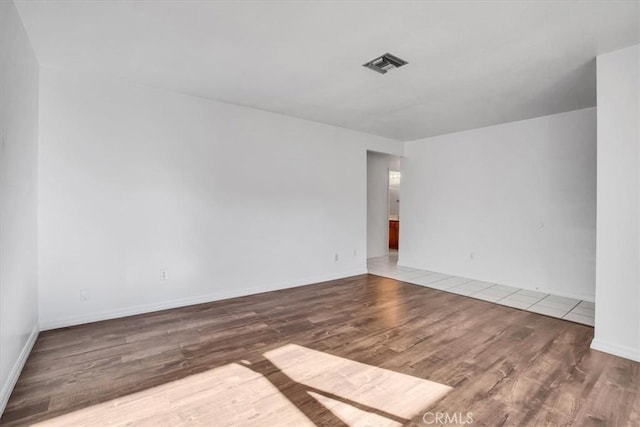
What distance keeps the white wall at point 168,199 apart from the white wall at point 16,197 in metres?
0.20

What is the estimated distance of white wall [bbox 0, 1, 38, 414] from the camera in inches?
68.9

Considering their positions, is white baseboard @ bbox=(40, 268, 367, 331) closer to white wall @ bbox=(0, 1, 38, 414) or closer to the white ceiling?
white wall @ bbox=(0, 1, 38, 414)

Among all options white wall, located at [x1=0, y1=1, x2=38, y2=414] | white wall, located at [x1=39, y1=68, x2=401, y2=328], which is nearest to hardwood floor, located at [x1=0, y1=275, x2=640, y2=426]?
white wall, located at [x1=0, y1=1, x2=38, y2=414]

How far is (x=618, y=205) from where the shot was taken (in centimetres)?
242

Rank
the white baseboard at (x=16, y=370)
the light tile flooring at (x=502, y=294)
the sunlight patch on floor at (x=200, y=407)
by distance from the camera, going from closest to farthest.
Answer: the sunlight patch on floor at (x=200, y=407) → the white baseboard at (x=16, y=370) → the light tile flooring at (x=502, y=294)

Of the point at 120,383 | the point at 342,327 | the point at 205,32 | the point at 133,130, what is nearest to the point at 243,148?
the point at 133,130

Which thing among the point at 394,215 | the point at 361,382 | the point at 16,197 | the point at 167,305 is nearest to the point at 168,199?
the point at 167,305

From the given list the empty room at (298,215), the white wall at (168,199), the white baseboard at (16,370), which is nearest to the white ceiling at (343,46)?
the empty room at (298,215)

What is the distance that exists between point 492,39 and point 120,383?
12.0 feet

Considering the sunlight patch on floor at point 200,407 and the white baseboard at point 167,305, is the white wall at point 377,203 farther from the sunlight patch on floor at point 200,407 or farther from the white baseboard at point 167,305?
the sunlight patch on floor at point 200,407

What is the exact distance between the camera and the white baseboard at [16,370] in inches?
68.0

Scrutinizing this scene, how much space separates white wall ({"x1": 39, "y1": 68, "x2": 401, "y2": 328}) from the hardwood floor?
0.40 meters

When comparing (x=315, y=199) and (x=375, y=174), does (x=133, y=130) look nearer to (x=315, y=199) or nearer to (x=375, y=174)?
(x=315, y=199)

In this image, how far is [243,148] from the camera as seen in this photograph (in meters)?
3.94
